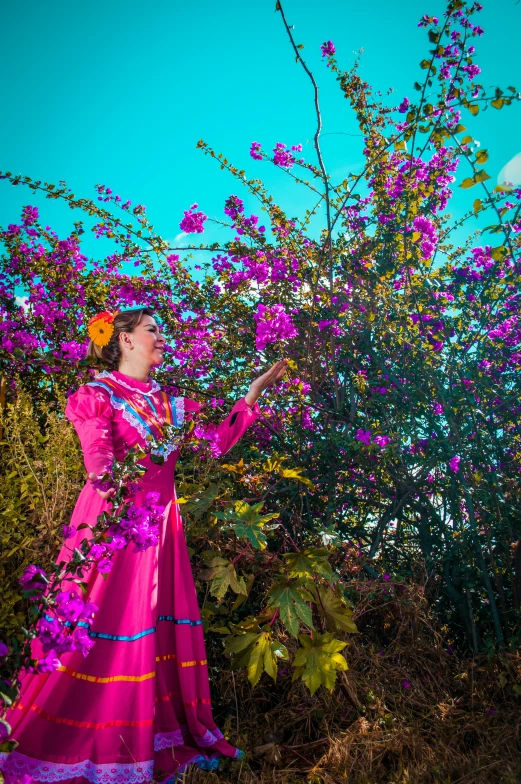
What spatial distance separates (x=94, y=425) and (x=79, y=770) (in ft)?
3.20

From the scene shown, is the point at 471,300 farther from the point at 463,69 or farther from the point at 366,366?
the point at 463,69

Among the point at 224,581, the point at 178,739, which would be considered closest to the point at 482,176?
the point at 224,581

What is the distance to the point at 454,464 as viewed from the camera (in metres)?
2.44

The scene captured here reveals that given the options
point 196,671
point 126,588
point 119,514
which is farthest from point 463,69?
point 196,671

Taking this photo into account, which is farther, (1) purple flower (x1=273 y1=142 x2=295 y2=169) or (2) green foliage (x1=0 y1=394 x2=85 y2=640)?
(1) purple flower (x1=273 y1=142 x2=295 y2=169)

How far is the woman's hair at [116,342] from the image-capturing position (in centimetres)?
210

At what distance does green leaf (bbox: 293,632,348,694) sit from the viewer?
5.18 ft

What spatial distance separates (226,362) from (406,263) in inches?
54.0

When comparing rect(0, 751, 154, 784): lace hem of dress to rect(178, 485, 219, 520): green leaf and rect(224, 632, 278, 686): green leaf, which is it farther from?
rect(178, 485, 219, 520): green leaf

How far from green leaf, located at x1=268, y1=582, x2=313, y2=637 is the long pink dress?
0.32m

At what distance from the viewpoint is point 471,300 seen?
294 cm

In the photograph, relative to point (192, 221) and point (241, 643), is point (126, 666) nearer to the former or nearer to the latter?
point (241, 643)

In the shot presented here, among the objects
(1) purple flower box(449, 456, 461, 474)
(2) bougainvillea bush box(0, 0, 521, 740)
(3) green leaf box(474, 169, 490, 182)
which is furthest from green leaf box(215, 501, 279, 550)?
(3) green leaf box(474, 169, 490, 182)

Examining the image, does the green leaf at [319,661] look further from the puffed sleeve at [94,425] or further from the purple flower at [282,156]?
the purple flower at [282,156]
